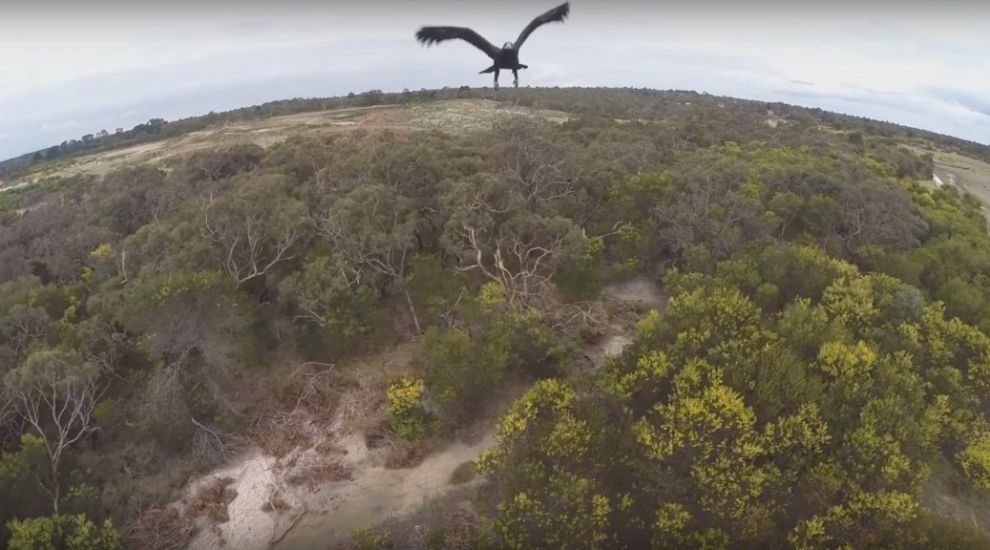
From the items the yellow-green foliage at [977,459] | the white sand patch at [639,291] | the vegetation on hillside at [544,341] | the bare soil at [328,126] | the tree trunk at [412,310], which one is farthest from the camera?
the bare soil at [328,126]

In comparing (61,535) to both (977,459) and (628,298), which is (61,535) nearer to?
(628,298)

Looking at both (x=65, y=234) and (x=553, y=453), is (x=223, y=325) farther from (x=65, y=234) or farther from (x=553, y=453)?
(x=65, y=234)

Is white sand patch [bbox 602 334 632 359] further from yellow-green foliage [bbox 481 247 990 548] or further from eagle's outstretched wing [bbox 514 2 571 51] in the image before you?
eagle's outstretched wing [bbox 514 2 571 51]

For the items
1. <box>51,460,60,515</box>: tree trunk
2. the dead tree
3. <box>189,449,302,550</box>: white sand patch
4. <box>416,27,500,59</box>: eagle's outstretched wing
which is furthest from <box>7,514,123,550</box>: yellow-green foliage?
<box>416,27,500,59</box>: eagle's outstretched wing

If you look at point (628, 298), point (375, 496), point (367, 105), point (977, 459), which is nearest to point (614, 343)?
point (628, 298)

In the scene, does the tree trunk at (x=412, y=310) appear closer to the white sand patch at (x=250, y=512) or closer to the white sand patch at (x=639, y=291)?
the white sand patch at (x=250, y=512)

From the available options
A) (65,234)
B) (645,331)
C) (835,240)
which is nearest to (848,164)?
(835,240)

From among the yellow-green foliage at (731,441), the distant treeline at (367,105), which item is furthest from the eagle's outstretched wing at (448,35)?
the distant treeline at (367,105)
